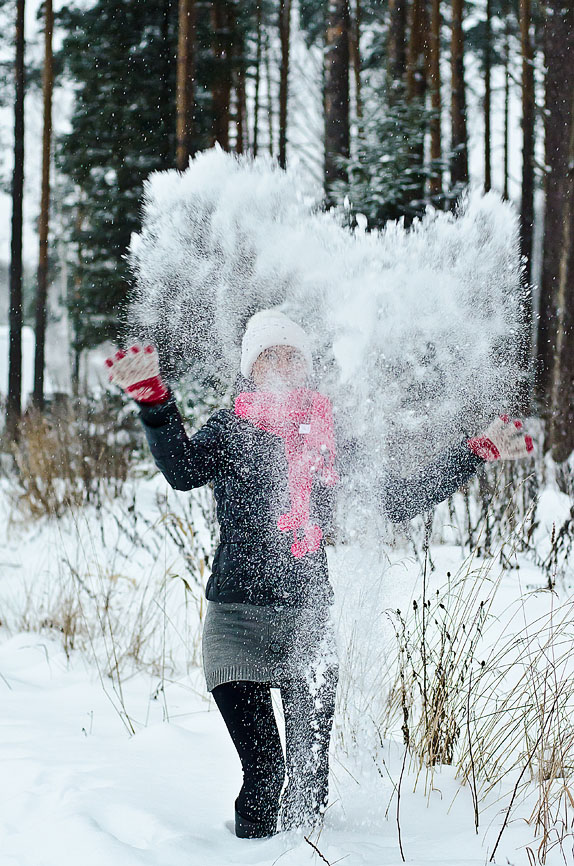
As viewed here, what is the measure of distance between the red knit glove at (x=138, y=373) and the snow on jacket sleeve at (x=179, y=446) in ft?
0.10

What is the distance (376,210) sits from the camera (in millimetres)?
6418

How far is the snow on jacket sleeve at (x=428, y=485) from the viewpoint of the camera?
205cm

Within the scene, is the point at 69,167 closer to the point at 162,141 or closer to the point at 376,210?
the point at 162,141

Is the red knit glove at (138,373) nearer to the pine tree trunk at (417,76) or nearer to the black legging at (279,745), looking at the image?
the black legging at (279,745)

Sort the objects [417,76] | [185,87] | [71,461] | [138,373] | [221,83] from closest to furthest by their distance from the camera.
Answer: [138,373] < [71,461] < [185,87] < [417,76] < [221,83]

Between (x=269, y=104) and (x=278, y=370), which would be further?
(x=269, y=104)

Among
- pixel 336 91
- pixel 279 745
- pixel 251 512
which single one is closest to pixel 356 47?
pixel 336 91

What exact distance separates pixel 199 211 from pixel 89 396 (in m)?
5.13

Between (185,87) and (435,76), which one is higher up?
(435,76)

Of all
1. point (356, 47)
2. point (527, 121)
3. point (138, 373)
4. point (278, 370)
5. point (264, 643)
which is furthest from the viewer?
point (356, 47)

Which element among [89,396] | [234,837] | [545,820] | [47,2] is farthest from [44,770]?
[47,2]

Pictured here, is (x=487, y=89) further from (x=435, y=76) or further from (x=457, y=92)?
(x=435, y=76)

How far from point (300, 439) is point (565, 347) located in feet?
18.6

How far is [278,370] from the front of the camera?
6.56 feet
